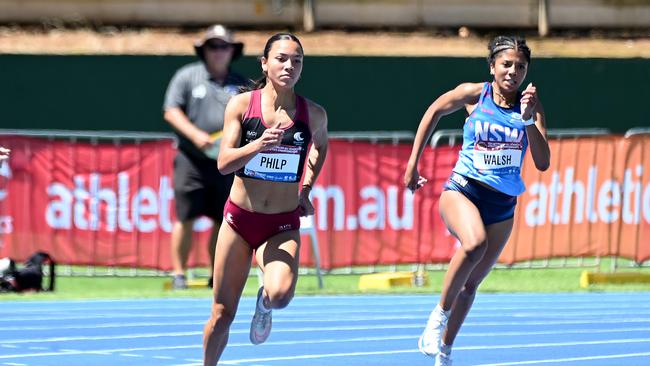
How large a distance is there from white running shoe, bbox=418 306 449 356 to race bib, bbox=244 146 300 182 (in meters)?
1.67

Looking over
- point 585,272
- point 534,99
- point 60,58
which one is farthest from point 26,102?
point 534,99

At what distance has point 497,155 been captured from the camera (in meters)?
9.55

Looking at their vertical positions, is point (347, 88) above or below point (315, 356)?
above

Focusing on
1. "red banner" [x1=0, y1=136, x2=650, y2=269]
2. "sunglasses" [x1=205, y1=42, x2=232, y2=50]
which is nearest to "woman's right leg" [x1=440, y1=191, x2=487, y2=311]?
"sunglasses" [x1=205, y1=42, x2=232, y2=50]

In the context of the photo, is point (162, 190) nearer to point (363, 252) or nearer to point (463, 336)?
point (363, 252)

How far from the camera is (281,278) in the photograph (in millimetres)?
8055

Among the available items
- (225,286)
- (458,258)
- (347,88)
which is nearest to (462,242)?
(458,258)

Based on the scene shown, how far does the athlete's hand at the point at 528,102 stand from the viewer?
29.6 ft

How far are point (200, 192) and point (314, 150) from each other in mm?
6417

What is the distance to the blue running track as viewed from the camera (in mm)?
10312

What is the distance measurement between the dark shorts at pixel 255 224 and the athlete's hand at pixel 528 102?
1655 mm

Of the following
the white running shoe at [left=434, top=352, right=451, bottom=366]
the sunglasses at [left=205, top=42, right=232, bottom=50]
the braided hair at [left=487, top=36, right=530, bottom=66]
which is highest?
the sunglasses at [left=205, top=42, right=232, bottom=50]

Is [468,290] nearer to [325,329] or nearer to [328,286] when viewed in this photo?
[325,329]

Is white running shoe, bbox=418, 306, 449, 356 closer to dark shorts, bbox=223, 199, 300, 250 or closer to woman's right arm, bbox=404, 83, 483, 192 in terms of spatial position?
woman's right arm, bbox=404, 83, 483, 192
